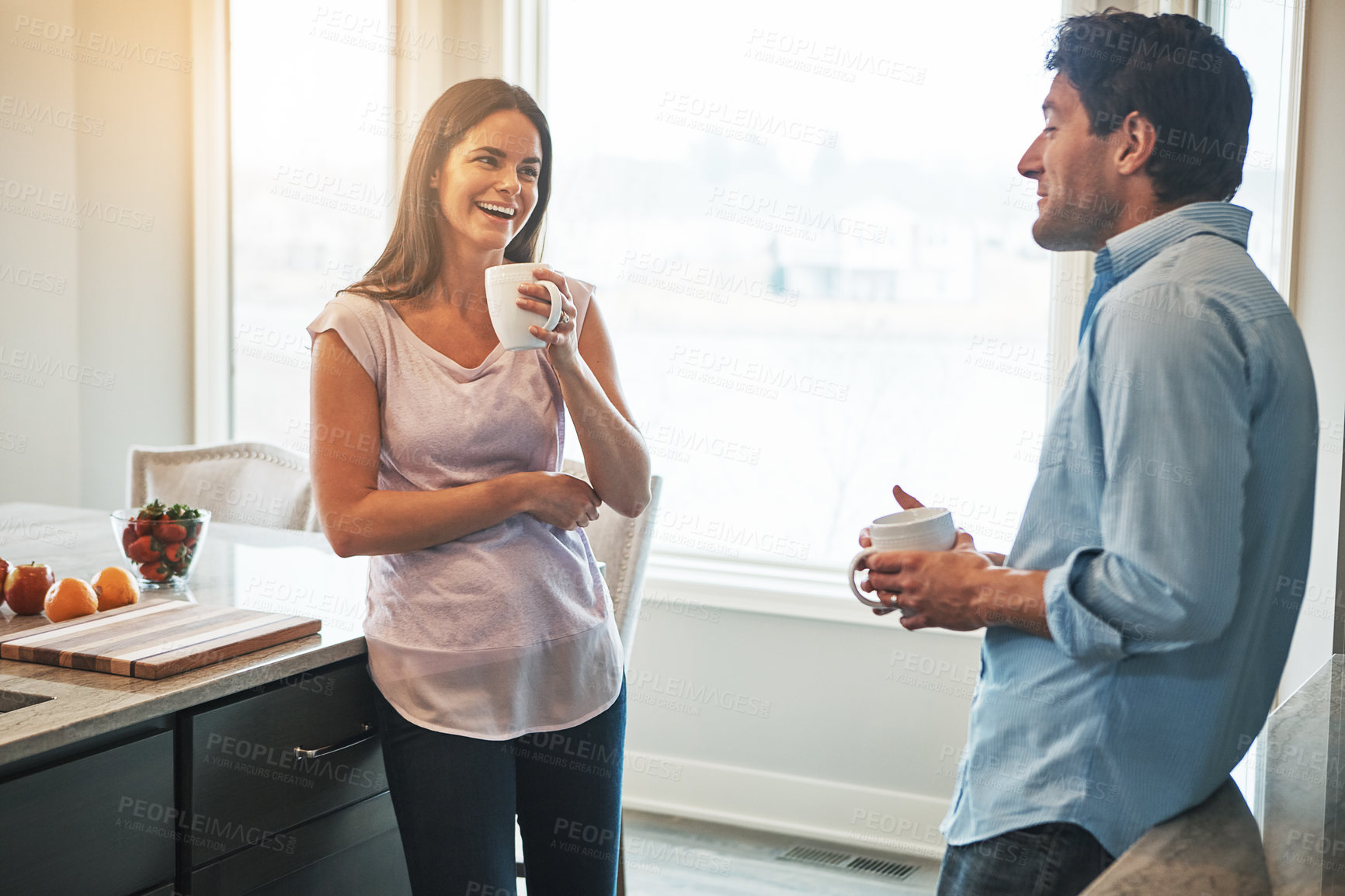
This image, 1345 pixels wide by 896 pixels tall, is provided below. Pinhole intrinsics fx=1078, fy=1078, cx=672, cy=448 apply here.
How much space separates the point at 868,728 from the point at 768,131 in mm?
1676

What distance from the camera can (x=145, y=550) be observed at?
1.73 m

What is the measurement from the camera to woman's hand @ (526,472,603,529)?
138 centimetres

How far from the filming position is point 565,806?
142cm

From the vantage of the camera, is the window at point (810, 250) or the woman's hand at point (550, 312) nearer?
the woman's hand at point (550, 312)

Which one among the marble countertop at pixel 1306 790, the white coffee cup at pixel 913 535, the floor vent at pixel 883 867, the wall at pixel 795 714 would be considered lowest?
the floor vent at pixel 883 867

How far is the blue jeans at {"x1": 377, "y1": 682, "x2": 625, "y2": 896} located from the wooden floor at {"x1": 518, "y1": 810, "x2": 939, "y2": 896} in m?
1.19

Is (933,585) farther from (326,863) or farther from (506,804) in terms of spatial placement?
(326,863)

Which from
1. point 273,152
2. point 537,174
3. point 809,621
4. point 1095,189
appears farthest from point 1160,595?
point 273,152

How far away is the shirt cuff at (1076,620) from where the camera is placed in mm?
932

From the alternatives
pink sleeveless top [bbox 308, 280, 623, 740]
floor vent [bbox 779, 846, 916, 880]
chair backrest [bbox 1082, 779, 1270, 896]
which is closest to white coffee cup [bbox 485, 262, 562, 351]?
pink sleeveless top [bbox 308, 280, 623, 740]

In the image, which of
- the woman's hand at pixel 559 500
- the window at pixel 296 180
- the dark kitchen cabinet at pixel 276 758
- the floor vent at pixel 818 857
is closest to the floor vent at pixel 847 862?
the floor vent at pixel 818 857

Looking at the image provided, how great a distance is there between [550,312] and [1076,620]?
27.9 inches

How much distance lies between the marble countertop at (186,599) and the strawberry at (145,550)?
6cm

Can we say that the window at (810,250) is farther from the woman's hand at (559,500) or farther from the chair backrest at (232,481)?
the woman's hand at (559,500)
